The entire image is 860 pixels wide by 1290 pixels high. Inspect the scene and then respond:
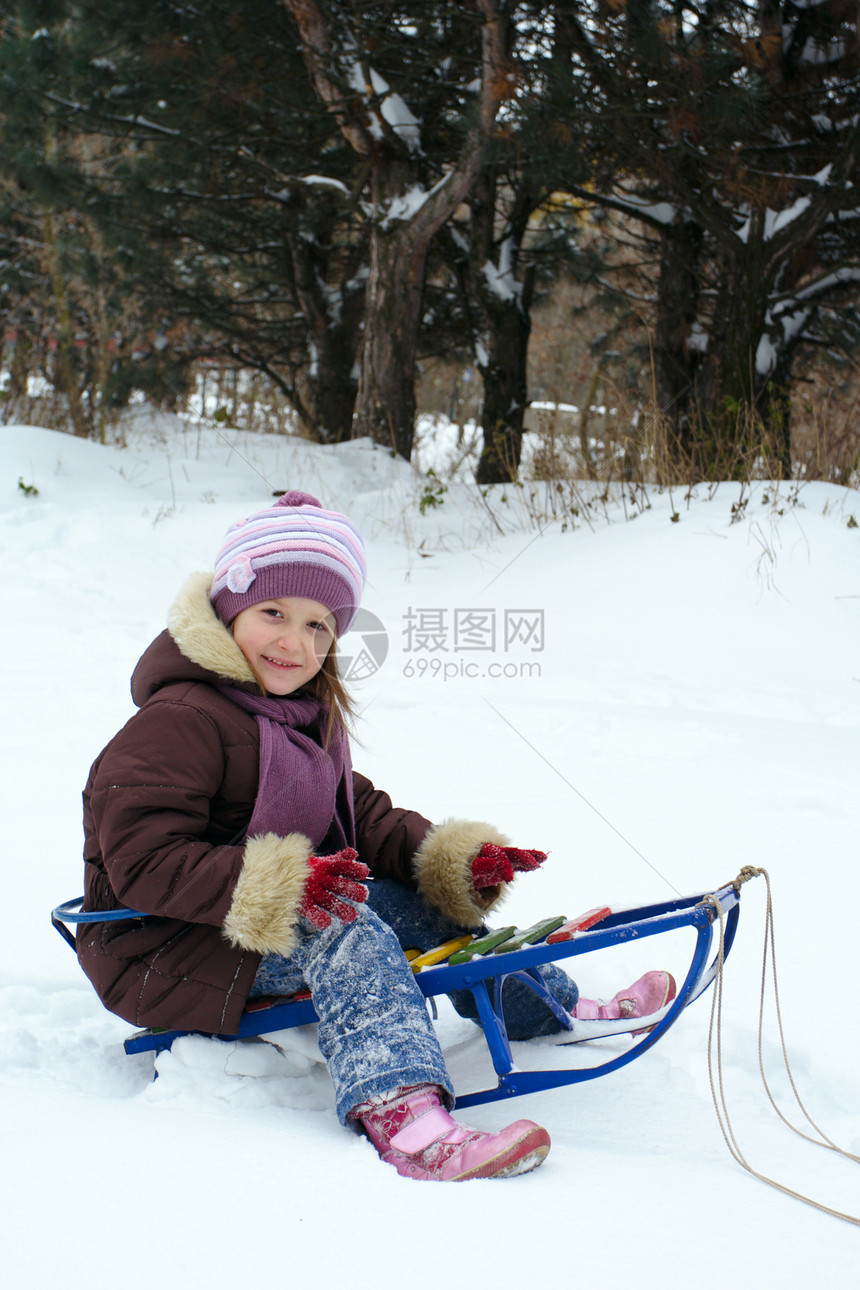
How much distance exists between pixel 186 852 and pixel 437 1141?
573 mm

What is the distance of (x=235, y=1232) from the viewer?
1.08 meters

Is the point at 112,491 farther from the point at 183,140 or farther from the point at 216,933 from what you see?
the point at 216,933

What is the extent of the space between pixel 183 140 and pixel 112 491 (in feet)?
10.1

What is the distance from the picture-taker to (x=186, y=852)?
1518 mm

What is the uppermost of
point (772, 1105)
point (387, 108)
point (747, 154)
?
point (387, 108)

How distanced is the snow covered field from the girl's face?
2.08 ft

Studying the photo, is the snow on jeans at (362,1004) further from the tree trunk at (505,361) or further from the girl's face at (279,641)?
the tree trunk at (505,361)

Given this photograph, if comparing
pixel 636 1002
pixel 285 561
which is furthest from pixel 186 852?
pixel 636 1002

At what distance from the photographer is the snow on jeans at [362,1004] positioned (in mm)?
1419

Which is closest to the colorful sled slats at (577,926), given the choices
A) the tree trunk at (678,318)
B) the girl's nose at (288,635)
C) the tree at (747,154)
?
the girl's nose at (288,635)

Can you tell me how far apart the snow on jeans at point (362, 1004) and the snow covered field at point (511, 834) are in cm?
10

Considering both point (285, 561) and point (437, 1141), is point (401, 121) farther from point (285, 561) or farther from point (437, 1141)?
point (437, 1141)

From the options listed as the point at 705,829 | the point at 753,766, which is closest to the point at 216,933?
the point at 705,829

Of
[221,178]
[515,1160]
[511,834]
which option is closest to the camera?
[515,1160]
